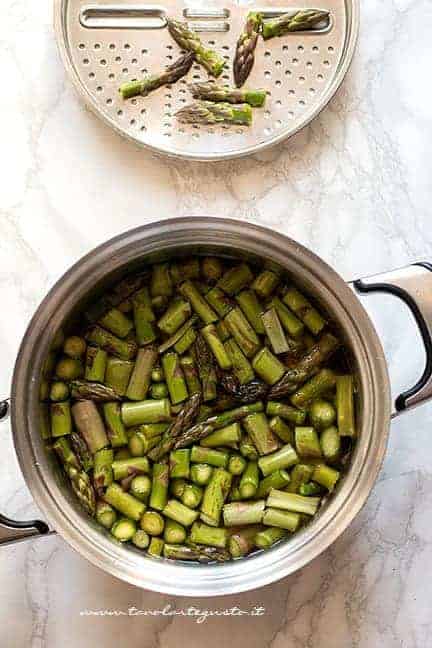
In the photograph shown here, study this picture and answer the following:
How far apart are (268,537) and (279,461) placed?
0.41 feet

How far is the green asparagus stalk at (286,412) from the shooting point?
1.47m

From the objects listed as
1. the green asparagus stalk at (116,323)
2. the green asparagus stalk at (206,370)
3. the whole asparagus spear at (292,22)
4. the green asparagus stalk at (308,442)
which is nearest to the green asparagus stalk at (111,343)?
the green asparagus stalk at (116,323)

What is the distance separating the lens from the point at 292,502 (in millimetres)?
1424

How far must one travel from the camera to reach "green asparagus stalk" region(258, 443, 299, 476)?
1.45 m

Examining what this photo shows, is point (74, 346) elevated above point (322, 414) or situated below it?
above

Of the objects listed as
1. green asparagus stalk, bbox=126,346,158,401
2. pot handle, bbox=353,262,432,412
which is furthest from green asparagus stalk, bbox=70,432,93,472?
pot handle, bbox=353,262,432,412

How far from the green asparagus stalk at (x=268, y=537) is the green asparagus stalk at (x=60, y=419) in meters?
0.36

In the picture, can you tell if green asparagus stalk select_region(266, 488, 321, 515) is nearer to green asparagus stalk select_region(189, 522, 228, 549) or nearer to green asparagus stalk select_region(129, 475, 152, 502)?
green asparagus stalk select_region(189, 522, 228, 549)

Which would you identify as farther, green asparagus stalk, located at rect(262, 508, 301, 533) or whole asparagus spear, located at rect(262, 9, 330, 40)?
whole asparagus spear, located at rect(262, 9, 330, 40)

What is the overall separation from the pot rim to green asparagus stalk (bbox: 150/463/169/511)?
4.7 inches

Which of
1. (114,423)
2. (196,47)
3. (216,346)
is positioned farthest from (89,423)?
(196,47)

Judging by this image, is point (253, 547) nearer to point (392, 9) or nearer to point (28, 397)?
point (28, 397)

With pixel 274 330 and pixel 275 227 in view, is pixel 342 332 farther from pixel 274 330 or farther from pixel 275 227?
pixel 275 227

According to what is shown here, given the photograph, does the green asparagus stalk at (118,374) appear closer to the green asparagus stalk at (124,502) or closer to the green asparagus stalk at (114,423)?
the green asparagus stalk at (114,423)
